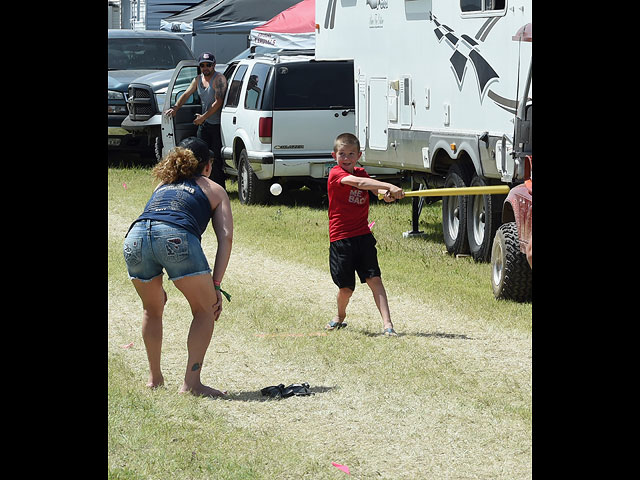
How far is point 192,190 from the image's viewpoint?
19.6ft

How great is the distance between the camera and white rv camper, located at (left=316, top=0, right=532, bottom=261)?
976 centimetres

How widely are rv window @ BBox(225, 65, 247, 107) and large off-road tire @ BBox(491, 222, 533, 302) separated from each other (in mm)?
7421

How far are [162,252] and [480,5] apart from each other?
5633 mm

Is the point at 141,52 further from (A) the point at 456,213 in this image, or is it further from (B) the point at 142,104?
(A) the point at 456,213

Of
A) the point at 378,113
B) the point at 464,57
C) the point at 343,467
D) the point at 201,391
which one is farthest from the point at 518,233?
the point at 378,113

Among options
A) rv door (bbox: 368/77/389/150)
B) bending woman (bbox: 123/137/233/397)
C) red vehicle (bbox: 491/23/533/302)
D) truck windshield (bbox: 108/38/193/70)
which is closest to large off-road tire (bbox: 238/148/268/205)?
rv door (bbox: 368/77/389/150)

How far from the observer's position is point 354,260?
25.3ft

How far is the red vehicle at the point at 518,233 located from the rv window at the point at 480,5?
0.61 m

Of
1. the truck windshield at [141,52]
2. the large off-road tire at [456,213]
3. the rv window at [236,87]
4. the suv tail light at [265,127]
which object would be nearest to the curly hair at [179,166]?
the large off-road tire at [456,213]

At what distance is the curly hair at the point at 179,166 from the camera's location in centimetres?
598
